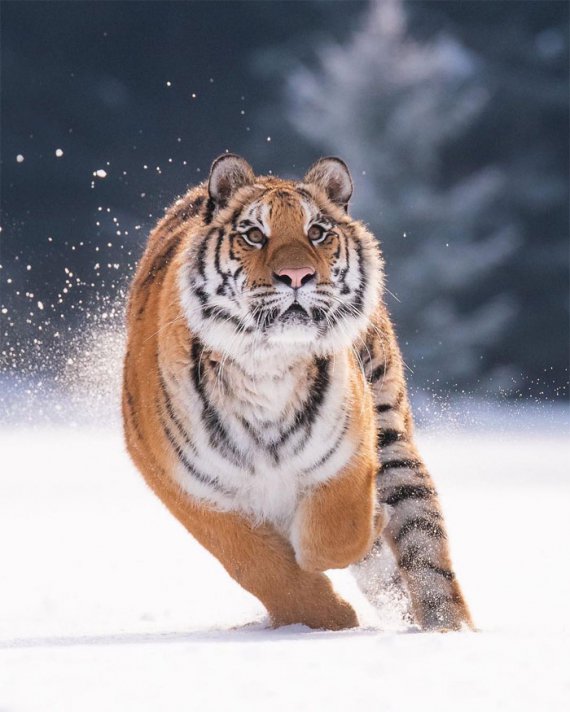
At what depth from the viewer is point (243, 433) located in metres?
3.19

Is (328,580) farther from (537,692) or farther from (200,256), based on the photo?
(537,692)

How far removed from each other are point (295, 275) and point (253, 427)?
49 centimetres

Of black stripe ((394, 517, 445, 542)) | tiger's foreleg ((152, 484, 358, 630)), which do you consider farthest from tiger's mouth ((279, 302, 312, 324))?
black stripe ((394, 517, 445, 542))

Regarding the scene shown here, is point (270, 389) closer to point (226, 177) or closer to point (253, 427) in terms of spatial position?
point (253, 427)

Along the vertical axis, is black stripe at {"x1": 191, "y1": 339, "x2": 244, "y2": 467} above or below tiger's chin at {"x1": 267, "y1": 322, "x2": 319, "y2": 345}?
below

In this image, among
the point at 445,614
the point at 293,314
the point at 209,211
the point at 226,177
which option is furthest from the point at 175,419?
the point at 445,614

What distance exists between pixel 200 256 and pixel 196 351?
0.90 ft

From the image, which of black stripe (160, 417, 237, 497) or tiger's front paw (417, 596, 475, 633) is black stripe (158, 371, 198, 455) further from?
tiger's front paw (417, 596, 475, 633)

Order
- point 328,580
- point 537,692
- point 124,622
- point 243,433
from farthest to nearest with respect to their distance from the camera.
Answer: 1. point 124,622
2. point 328,580
3. point 243,433
4. point 537,692

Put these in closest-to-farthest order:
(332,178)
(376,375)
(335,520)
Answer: (335,520) → (332,178) → (376,375)

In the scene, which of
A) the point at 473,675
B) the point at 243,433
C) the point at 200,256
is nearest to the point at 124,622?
the point at 243,433

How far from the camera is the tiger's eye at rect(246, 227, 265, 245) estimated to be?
3145 millimetres

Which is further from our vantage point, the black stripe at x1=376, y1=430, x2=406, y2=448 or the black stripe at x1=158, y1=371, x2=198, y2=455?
the black stripe at x1=376, y1=430, x2=406, y2=448

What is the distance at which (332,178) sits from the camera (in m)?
3.41
